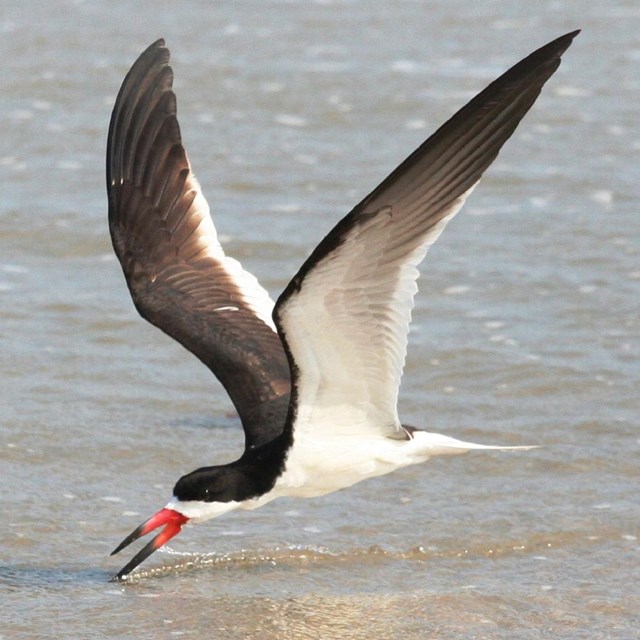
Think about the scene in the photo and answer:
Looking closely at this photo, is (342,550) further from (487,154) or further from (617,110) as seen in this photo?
(617,110)

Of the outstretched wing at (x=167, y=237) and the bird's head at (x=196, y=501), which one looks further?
the outstretched wing at (x=167, y=237)

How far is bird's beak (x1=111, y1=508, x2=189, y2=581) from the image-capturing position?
18.3ft

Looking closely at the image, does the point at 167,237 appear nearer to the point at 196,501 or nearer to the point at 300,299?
the point at 196,501

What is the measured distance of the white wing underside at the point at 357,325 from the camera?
4.86 meters

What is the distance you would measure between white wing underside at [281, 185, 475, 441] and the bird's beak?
0.53m

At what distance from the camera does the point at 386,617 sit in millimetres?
5457

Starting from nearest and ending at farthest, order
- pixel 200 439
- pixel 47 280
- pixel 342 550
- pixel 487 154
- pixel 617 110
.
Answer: pixel 487 154 < pixel 342 550 < pixel 200 439 < pixel 47 280 < pixel 617 110

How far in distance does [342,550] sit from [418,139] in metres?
5.66

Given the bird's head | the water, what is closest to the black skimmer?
the bird's head

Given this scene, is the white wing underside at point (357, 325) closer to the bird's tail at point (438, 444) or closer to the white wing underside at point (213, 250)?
the bird's tail at point (438, 444)

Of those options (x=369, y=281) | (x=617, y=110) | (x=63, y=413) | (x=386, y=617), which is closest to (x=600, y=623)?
(x=386, y=617)

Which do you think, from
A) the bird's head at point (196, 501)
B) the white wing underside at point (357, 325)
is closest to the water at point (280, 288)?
the bird's head at point (196, 501)

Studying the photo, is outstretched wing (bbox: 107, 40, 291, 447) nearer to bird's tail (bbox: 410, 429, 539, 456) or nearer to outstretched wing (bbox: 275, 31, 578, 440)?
bird's tail (bbox: 410, 429, 539, 456)

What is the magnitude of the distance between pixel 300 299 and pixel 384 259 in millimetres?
328
